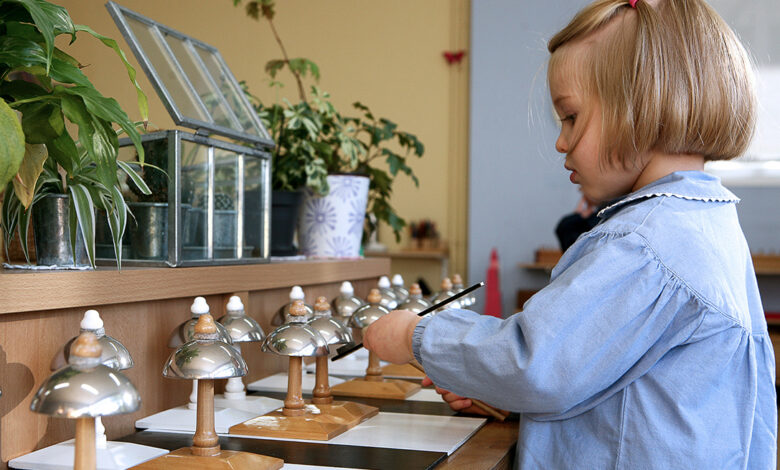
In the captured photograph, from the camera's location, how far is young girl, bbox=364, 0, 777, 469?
86cm

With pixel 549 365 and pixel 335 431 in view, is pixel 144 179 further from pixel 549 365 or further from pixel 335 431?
pixel 549 365

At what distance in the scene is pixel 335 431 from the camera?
40.9 inches

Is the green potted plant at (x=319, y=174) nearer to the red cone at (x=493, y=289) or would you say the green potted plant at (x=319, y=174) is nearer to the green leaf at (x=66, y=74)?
the green leaf at (x=66, y=74)

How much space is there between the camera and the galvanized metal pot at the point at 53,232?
108 cm

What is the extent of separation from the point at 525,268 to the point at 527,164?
27.1 inches

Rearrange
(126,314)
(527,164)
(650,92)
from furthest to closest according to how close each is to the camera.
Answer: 1. (527,164)
2. (126,314)
3. (650,92)

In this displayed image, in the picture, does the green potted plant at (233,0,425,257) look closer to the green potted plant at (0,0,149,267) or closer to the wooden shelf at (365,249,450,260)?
the green potted plant at (0,0,149,267)

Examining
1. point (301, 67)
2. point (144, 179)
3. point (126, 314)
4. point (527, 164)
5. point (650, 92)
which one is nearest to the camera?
point (650, 92)

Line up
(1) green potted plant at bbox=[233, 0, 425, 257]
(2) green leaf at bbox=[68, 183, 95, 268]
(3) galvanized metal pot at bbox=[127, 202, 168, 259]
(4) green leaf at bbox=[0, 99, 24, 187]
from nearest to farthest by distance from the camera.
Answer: (4) green leaf at bbox=[0, 99, 24, 187]
(2) green leaf at bbox=[68, 183, 95, 268]
(3) galvanized metal pot at bbox=[127, 202, 168, 259]
(1) green potted plant at bbox=[233, 0, 425, 257]

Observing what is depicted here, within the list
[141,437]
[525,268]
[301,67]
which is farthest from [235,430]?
[525,268]

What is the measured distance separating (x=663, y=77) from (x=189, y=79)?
846mm

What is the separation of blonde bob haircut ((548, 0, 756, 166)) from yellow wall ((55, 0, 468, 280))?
4.47m

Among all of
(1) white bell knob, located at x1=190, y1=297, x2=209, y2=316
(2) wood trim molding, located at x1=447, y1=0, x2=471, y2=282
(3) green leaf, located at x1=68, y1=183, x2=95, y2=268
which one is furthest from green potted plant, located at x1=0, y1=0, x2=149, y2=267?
(2) wood trim molding, located at x1=447, y1=0, x2=471, y2=282

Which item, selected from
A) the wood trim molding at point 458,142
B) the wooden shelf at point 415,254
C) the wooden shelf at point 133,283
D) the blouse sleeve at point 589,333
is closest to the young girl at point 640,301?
the blouse sleeve at point 589,333
